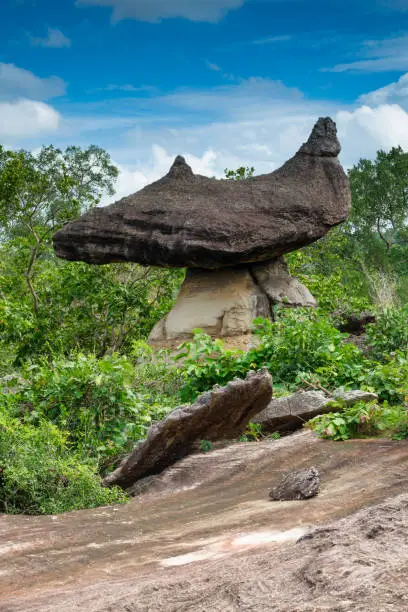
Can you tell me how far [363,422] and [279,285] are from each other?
266 inches

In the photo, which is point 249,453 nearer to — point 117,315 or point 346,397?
point 346,397

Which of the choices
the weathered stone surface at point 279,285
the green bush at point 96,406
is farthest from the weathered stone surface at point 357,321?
the green bush at point 96,406

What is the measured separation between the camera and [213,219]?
12.8 metres

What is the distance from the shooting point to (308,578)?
323 centimetres

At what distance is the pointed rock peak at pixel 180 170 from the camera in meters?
14.0

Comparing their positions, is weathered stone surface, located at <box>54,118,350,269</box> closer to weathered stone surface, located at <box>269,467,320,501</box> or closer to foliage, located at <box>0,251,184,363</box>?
foliage, located at <box>0,251,184,363</box>

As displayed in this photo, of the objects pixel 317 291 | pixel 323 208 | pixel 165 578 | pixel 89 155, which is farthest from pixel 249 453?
pixel 89 155

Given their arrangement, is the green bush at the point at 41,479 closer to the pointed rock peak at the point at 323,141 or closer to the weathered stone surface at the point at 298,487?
the weathered stone surface at the point at 298,487

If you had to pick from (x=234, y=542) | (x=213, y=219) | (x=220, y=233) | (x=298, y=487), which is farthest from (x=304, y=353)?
(x=234, y=542)

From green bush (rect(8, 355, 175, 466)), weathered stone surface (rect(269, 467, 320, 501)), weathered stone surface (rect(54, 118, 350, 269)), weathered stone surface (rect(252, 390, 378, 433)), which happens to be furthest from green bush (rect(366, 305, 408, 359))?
weathered stone surface (rect(269, 467, 320, 501))

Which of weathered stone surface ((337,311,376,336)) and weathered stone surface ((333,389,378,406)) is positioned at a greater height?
weathered stone surface ((337,311,376,336))

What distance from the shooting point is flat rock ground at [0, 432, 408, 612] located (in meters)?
3.20

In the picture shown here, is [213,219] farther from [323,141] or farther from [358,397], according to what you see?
[358,397]

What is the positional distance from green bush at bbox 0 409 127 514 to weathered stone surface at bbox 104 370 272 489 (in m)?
0.32
